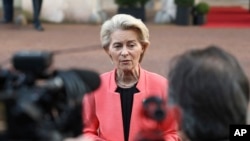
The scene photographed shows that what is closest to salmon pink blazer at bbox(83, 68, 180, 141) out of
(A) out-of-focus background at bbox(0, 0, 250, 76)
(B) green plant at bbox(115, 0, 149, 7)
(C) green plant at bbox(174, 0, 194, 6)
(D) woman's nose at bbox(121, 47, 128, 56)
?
(D) woman's nose at bbox(121, 47, 128, 56)

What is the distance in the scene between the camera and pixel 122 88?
3324mm

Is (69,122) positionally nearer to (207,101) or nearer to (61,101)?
(61,101)

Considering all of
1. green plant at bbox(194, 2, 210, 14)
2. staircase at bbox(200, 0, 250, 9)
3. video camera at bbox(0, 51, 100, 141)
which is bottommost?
staircase at bbox(200, 0, 250, 9)

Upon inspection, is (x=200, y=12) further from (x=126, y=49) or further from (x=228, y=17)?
(x=126, y=49)

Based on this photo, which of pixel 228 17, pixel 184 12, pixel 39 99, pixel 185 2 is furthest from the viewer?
pixel 228 17

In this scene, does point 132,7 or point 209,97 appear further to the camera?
point 132,7

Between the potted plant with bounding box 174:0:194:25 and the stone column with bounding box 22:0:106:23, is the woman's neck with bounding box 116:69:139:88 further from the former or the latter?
the stone column with bounding box 22:0:106:23

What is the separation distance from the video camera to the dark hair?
314 mm

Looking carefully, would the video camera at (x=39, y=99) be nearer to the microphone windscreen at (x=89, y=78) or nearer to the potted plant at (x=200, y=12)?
the microphone windscreen at (x=89, y=78)

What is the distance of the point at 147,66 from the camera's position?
8.71m

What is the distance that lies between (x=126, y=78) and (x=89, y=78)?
1870mm

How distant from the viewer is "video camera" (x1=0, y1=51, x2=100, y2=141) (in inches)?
51.4

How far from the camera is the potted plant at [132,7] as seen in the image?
14.0 metres

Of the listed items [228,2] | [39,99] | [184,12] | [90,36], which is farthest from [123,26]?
[228,2]
